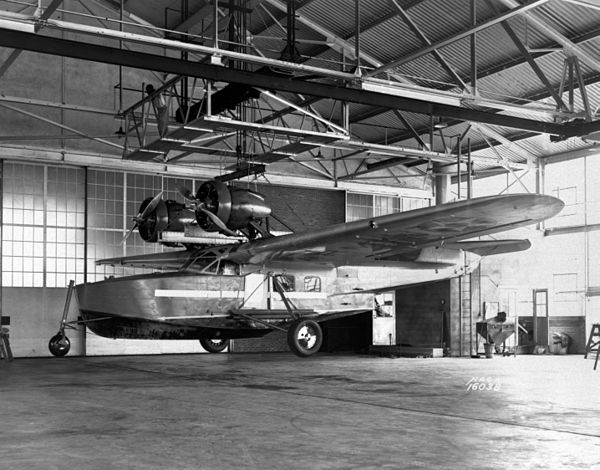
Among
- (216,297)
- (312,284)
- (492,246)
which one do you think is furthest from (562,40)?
(216,297)

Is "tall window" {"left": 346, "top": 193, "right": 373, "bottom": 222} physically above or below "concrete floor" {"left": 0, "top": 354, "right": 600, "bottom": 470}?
above

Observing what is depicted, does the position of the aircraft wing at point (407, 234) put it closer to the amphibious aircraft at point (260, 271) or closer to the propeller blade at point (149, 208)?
the amphibious aircraft at point (260, 271)

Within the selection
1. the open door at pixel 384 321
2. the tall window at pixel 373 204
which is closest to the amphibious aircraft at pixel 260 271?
the open door at pixel 384 321

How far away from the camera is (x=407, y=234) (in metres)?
14.2

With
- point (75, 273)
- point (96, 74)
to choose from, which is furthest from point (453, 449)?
point (96, 74)

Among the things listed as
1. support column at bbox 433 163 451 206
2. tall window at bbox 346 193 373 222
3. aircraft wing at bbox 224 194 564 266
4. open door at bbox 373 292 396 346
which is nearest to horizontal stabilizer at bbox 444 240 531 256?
aircraft wing at bbox 224 194 564 266

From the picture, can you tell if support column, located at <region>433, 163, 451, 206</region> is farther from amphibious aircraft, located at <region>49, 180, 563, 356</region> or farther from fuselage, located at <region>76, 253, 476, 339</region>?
fuselage, located at <region>76, 253, 476, 339</region>

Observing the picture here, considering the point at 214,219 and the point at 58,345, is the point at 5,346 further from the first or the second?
the point at 214,219

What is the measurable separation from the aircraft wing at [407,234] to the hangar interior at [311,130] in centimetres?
167

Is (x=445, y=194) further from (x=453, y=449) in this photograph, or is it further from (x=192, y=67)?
(x=453, y=449)

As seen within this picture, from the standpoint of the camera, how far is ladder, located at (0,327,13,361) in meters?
18.8

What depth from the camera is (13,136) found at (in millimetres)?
Result: 20719

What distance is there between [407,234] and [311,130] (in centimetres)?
1030

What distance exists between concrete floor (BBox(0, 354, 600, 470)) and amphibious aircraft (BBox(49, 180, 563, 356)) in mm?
1436
